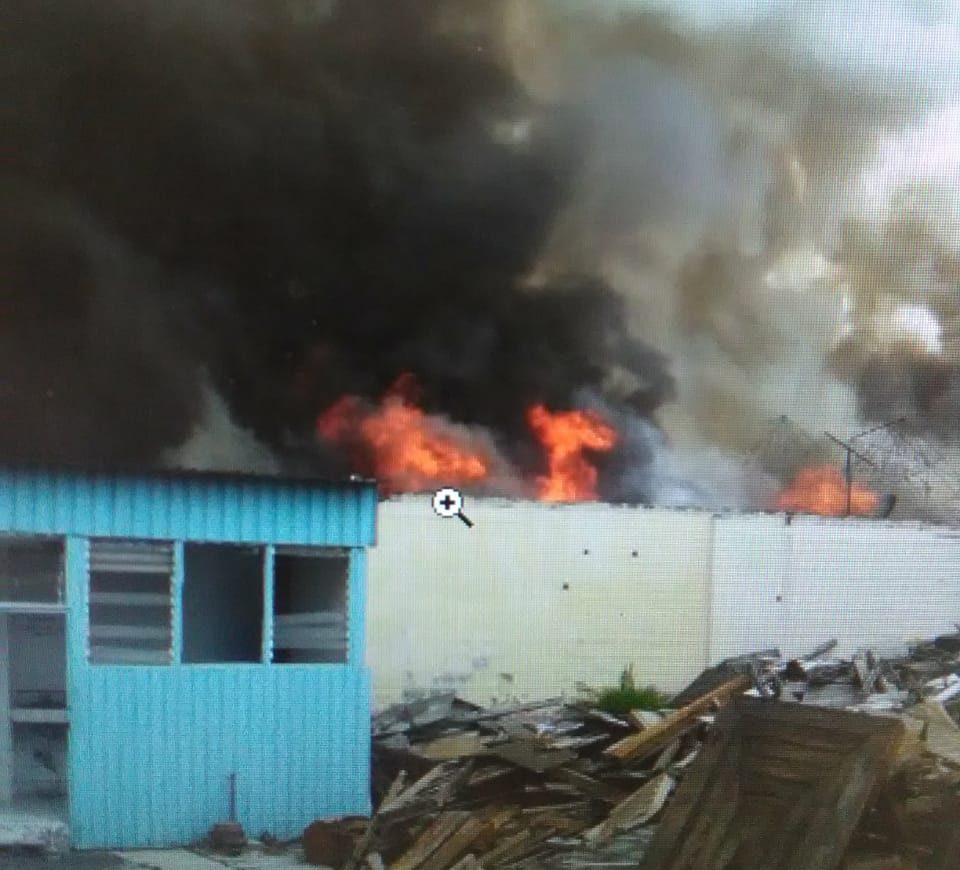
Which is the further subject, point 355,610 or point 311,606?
point 311,606

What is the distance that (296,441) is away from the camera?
14016mm

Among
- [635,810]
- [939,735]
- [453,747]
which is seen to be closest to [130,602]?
[453,747]

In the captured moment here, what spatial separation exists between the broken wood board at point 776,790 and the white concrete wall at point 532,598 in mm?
6777

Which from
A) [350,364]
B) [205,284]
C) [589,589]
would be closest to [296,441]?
[350,364]

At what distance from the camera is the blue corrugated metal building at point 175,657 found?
24.8 feet

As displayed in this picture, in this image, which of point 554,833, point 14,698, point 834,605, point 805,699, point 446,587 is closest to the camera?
point 554,833

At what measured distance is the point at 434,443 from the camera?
14281 millimetres

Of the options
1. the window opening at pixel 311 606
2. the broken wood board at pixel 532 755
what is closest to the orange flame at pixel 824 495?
the window opening at pixel 311 606

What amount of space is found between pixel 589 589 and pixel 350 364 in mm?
3660

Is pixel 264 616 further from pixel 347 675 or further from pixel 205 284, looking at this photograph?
pixel 205 284

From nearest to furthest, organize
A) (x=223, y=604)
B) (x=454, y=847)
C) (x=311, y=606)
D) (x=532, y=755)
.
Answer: (x=454, y=847) → (x=532, y=755) → (x=223, y=604) → (x=311, y=606)

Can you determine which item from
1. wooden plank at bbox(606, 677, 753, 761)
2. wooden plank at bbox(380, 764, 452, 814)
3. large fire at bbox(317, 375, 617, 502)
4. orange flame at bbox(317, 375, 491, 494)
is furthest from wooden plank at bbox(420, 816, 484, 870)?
orange flame at bbox(317, 375, 491, 494)

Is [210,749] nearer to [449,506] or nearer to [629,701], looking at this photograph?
[629,701]

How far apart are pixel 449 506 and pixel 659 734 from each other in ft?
17.5
